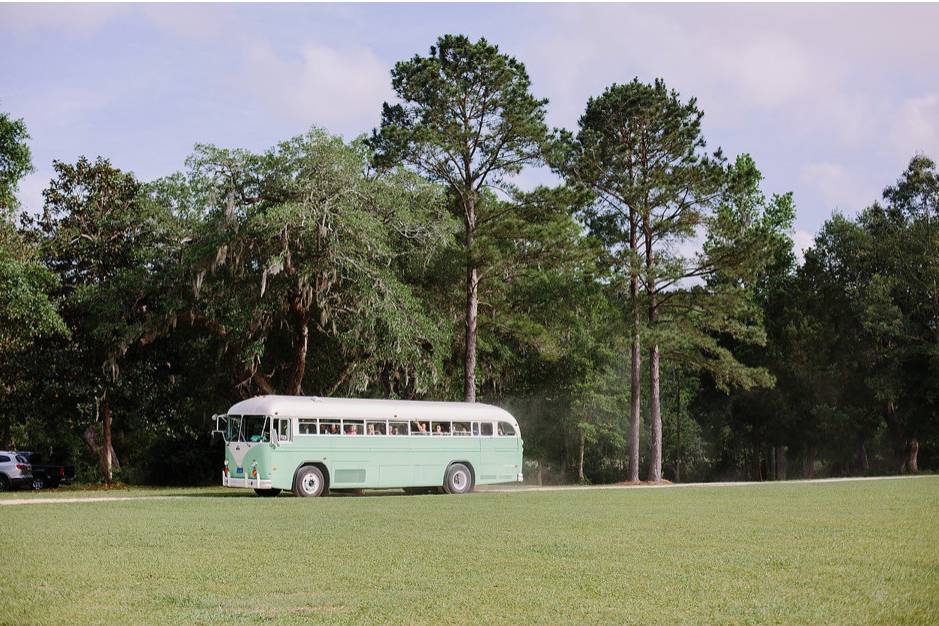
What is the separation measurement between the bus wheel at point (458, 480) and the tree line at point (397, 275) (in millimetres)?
4907

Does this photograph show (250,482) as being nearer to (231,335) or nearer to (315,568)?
(231,335)

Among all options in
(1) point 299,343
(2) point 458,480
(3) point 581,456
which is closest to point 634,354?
(1) point 299,343

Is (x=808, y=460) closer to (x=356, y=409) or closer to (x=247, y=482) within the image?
(x=356, y=409)

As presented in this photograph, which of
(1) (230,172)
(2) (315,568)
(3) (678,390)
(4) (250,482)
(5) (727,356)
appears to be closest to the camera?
(2) (315,568)

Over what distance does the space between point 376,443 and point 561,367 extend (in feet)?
83.1

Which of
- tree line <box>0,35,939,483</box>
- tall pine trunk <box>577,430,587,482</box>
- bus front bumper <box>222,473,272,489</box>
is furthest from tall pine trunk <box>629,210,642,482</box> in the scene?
bus front bumper <box>222,473,272,489</box>

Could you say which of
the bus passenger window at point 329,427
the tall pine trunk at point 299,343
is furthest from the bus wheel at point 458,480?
the tall pine trunk at point 299,343

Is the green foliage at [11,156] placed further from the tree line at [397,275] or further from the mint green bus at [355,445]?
the mint green bus at [355,445]

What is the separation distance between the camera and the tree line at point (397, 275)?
113ft

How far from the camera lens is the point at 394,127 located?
3884 cm

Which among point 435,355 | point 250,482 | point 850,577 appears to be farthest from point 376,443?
point 850,577

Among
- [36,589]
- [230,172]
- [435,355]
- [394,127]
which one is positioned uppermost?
[394,127]

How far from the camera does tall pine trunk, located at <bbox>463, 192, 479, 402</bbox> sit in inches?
1564

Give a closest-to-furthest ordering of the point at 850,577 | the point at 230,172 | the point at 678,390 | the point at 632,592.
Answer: the point at 632,592 < the point at 850,577 < the point at 230,172 < the point at 678,390
